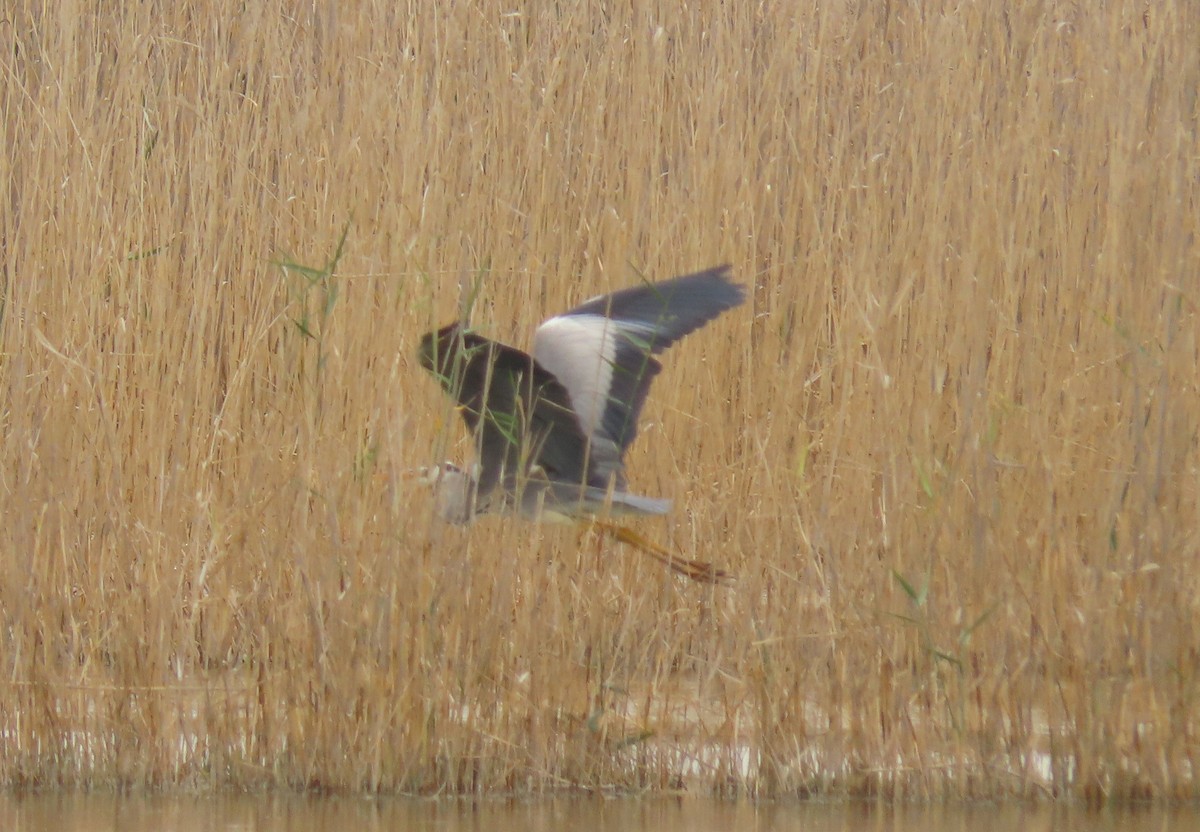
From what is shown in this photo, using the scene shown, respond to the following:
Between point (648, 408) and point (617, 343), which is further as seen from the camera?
point (648, 408)

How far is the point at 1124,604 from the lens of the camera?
10.9ft

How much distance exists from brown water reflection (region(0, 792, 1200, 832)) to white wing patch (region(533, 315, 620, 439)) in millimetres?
775

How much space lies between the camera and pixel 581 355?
11.4 feet

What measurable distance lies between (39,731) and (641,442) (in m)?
1.45

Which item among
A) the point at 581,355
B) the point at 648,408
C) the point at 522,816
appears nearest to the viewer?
the point at 522,816

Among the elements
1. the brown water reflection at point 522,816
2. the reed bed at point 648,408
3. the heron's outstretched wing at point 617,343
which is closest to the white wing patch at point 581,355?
the heron's outstretched wing at point 617,343

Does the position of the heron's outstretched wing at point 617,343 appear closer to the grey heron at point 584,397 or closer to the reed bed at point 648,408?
the grey heron at point 584,397

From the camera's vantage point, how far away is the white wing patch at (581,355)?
3.47 meters

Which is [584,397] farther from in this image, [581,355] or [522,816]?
[522,816]

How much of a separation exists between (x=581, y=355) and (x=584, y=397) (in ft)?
0.33

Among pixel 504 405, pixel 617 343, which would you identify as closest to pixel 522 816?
pixel 504 405

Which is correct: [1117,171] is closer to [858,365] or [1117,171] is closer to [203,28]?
[858,365]

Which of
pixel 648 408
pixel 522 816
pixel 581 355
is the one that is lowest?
pixel 522 816

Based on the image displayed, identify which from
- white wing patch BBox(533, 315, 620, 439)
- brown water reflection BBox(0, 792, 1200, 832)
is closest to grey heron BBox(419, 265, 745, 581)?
white wing patch BBox(533, 315, 620, 439)
